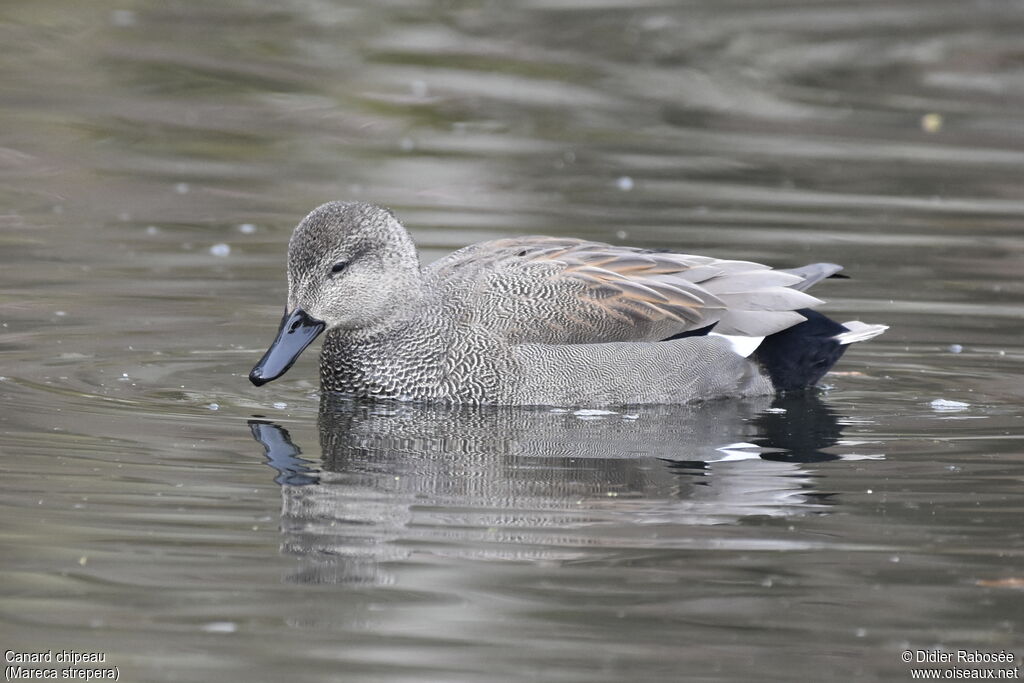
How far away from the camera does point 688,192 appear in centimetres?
1288

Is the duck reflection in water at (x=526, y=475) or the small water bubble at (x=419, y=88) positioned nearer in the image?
the duck reflection in water at (x=526, y=475)

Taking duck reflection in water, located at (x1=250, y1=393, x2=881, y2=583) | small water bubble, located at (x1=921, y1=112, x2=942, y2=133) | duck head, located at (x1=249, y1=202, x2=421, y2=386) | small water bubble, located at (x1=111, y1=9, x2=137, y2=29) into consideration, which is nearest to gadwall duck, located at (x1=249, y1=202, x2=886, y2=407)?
duck head, located at (x1=249, y1=202, x2=421, y2=386)

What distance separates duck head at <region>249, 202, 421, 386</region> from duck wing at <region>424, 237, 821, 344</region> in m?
0.23

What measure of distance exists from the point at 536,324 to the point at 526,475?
57.6 inches

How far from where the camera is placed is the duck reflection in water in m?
5.98

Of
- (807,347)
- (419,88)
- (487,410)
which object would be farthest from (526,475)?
(419,88)

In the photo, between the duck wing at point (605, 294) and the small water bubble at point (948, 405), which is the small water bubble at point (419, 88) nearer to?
the duck wing at point (605, 294)

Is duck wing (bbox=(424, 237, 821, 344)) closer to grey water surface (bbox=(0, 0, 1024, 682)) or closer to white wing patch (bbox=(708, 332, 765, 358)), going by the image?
white wing patch (bbox=(708, 332, 765, 358))

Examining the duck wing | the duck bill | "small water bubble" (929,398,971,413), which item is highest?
the duck wing

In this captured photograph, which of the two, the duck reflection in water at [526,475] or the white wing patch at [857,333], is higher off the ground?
the white wing patch at [857,333]

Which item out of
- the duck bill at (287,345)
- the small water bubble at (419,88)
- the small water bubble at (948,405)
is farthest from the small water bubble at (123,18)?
the small water bubble at (948,405)

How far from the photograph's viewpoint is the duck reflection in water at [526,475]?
235 inches

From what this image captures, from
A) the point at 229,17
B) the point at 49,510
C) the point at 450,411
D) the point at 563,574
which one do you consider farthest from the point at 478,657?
the point at 229,17

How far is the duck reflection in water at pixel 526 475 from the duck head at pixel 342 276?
1.19ft
